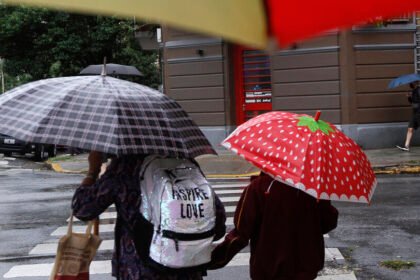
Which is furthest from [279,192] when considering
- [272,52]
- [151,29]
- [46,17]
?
[46,17]

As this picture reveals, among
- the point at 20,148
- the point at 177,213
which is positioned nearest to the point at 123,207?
the point at 177,213

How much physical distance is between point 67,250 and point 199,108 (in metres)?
14.6

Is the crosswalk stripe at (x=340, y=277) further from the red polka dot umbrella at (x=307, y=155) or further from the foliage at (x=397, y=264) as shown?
the red polka dot umbrella at (x=307, y=155)

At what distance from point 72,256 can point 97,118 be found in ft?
2.87

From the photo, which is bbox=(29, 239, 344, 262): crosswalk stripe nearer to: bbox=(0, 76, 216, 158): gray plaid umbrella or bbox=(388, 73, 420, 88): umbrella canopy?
bbox=(0, 76, 216, 158): gray plaid umbrella

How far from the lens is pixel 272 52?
1.34 meters

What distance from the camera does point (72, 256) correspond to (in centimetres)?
345

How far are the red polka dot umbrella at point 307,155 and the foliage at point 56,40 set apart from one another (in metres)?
24.1

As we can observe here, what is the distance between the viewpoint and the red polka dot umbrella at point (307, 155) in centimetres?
338

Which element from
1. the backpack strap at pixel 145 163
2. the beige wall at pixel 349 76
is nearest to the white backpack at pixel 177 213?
the backpack strap at pixel 145 163

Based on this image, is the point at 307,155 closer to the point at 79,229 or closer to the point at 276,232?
the point at 276,232

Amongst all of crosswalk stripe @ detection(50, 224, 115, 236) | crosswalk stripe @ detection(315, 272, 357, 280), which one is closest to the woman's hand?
crosswalk stripe @ detection(315, 272, 357, 280)

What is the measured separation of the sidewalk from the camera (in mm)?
13266

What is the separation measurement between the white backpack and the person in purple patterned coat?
77 millimetres
